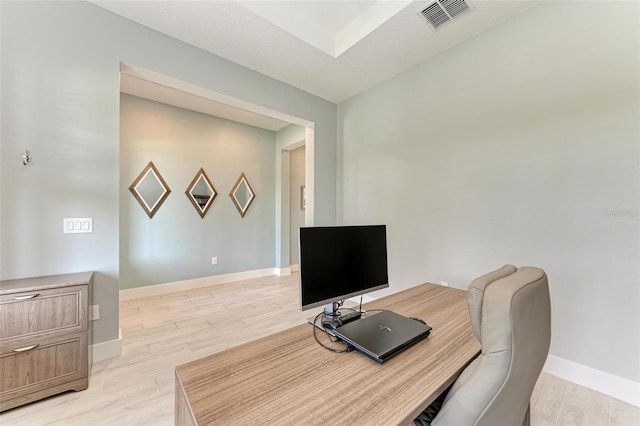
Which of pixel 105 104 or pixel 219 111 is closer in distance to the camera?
pixel 105 104

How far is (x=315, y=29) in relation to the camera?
98.9 inches

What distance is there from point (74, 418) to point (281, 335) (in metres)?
1.54

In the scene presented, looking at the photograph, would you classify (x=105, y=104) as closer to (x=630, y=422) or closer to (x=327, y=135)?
(x=327, y=135)

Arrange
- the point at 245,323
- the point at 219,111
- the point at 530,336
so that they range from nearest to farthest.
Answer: the point at 530,336 < the point at 245,323 < the point at 219,111

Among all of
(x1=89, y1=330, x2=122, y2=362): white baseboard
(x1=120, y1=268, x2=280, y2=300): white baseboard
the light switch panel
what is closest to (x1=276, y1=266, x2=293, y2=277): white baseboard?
(x1=120, y1=268, x2=280, y2=300): white baseboard

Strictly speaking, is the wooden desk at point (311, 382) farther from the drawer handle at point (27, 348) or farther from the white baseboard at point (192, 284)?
the white baseboard at point (192, 284)

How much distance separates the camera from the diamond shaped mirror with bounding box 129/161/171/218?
3.60 meters

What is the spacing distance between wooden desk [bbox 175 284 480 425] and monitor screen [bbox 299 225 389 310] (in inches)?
8.7

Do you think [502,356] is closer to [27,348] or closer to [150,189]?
[27,348]

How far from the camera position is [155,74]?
236 centimetres

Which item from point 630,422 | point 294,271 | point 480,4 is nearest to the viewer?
point 630,422

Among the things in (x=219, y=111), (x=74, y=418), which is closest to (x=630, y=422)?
(x=74, y=418)

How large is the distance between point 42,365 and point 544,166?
3.87 meters

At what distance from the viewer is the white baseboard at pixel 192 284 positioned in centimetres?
355
